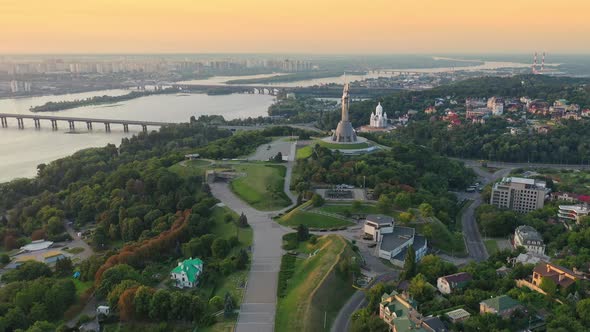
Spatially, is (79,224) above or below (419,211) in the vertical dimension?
below

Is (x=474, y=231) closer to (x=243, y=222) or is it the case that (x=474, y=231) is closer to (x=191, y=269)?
(x=243, y=222)

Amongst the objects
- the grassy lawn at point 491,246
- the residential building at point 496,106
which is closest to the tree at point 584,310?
the grassy lawn at point 491,246

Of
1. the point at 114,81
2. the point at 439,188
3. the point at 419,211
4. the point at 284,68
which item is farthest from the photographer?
the point at 284,68

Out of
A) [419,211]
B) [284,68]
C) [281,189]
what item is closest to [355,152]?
[281,189]

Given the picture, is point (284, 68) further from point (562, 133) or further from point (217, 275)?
point (217, 275)

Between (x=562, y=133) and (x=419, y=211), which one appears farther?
(x=562, y=133)

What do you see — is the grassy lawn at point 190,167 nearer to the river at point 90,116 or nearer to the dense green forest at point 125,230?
the dense green forest at point 125,230

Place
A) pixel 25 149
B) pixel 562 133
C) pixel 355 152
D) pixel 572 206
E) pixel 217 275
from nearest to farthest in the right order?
pixel 217 275 < pixel 572 206 < pixel 355 152 < pixel 562 133 < pixel 25 149

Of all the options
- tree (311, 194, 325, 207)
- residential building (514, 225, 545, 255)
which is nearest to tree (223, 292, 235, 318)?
tree (311, 194, 325, 207)
